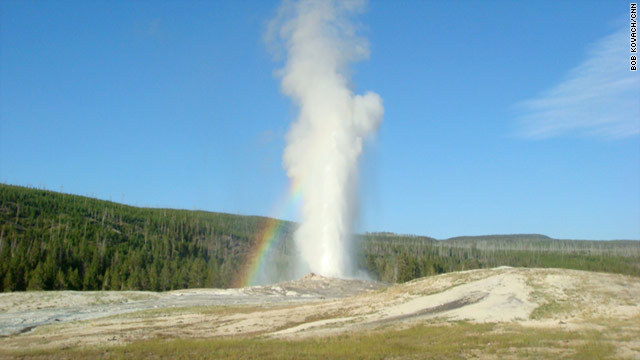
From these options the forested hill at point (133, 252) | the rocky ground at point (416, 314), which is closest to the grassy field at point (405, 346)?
the rocky ground at point (416, 314)

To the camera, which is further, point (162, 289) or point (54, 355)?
point (162, 289)

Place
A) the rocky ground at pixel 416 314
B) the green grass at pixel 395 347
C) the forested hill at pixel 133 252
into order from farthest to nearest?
the forested hill at pixel 133 252 < the rocky ground at pixel 416 314 < the green grass at pixel 395 347

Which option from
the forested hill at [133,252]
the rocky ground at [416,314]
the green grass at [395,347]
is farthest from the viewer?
the forested hill at [133,252]

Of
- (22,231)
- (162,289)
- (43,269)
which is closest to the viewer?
(43,269)

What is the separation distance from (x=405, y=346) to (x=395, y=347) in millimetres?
428

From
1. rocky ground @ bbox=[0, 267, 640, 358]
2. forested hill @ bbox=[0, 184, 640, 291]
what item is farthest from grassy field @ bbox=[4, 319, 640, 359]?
forested hill @ bbox=[0, 184, 640, 291]

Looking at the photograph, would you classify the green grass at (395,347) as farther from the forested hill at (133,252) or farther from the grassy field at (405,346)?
the forested hill at (133,252)

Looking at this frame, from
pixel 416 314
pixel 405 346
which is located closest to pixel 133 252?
pixel 416 314

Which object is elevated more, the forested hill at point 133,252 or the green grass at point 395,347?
the forested hill at point 133,252

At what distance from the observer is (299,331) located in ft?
78.4

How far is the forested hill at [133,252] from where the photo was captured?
7488cm

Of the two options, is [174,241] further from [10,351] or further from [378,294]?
[10,351]

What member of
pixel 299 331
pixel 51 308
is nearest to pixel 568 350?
pixel 299 331

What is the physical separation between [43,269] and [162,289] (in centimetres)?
1721
